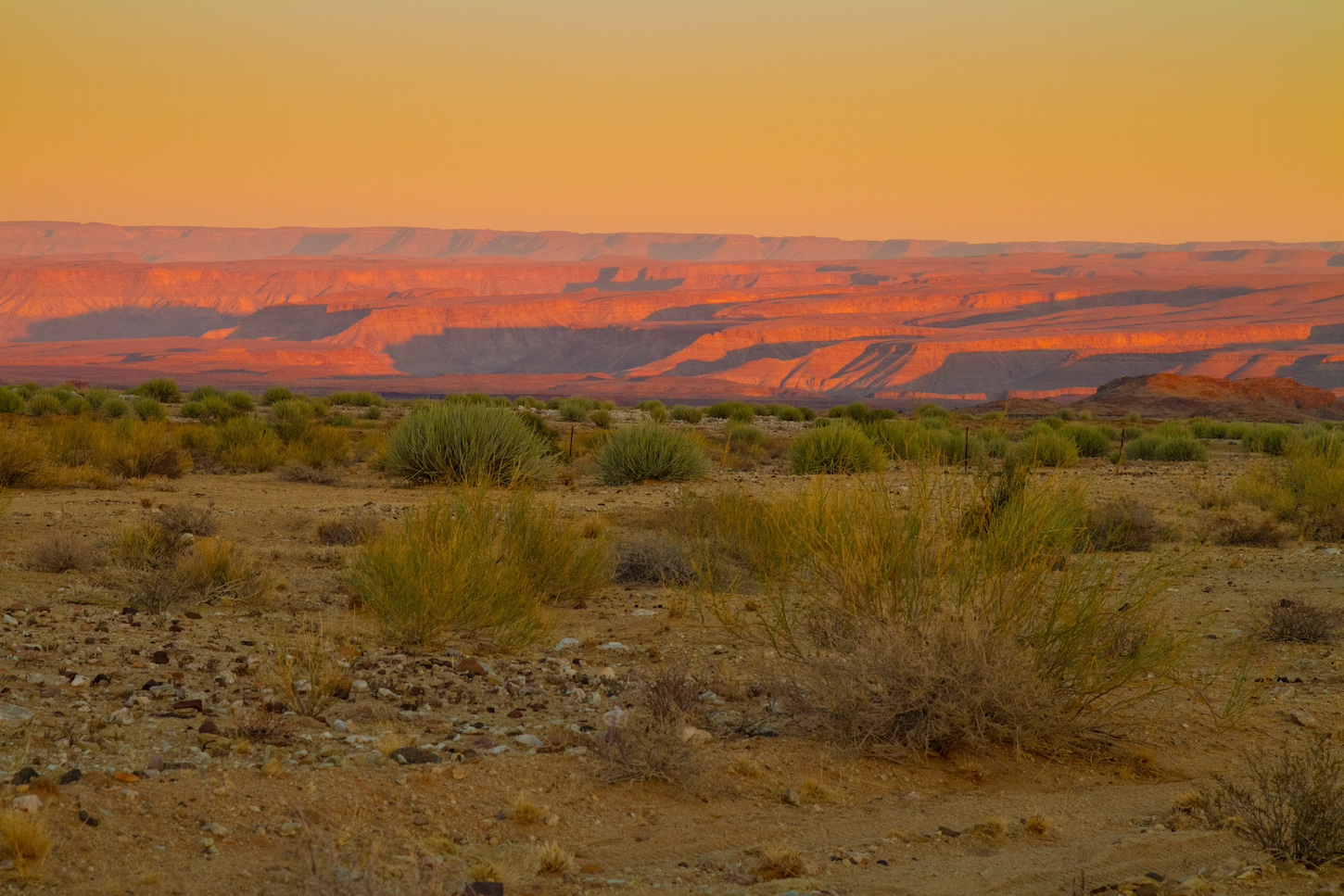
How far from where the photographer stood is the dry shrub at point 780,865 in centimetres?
463

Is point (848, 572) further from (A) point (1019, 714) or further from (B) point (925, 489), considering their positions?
(A) point (1019, 714)

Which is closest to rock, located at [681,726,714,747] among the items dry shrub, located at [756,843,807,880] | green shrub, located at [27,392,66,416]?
dry shrub, located at [756,843,807,880]

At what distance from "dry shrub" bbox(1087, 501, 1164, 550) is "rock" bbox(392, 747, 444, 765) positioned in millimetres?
8653

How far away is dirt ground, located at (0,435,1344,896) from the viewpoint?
4.52 m

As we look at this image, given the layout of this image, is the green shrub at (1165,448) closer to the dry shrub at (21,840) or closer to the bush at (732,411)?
the bush at (732,411)

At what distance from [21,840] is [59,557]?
6.47 m

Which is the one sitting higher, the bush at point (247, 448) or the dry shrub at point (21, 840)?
the dry shrub at point (21, 840)

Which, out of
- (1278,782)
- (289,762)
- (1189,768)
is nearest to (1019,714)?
(1189,768)

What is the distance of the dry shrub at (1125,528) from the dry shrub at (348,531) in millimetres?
7054

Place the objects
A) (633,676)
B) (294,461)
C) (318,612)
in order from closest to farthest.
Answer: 1. (633,676)
2. (318,612)
3. (294,461)

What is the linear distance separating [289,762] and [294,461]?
15.2m

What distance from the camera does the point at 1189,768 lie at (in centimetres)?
625

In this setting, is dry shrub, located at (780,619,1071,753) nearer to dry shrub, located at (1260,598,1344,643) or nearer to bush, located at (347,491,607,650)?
bush, located at (347,491,607,650)

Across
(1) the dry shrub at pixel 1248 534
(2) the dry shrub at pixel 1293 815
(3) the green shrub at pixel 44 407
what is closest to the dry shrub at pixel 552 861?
(2) the dry shrub at pixel 1293 815
